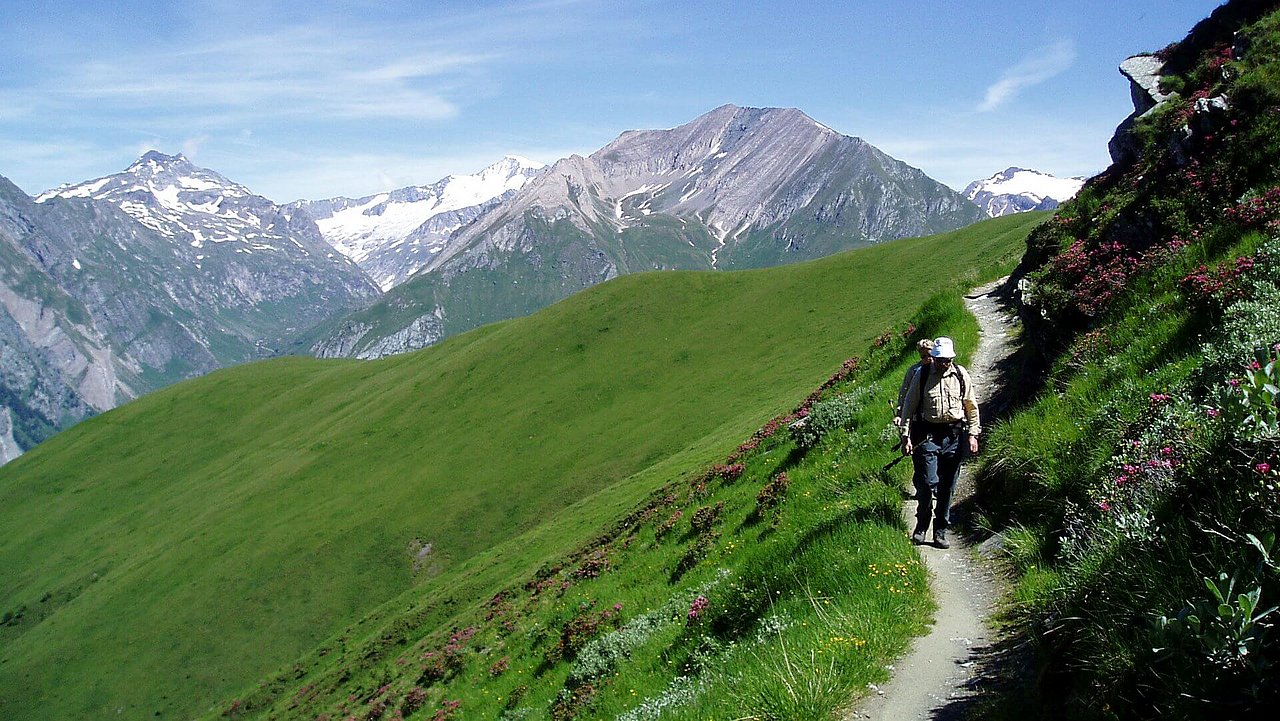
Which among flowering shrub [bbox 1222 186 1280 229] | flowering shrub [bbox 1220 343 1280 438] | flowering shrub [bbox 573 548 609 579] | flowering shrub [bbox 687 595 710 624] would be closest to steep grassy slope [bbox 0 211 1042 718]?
flowering shrub [bbox 573 548 609 579]

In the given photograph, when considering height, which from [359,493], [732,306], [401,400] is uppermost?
[732,306]

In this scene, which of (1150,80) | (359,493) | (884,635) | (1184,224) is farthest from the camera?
(359,493)

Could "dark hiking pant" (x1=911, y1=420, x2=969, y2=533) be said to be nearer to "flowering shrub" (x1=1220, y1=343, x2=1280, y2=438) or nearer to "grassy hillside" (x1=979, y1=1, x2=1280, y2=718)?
"grassy hillside" (x1=979, y1=1, x2=1280, y2=718)

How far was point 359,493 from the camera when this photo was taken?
109562mm

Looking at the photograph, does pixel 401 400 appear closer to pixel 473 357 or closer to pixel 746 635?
pixel 473 357

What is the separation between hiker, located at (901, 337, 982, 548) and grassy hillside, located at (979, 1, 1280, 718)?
0.97 m

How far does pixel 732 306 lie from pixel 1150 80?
303 ft

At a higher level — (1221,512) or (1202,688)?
(1221,512)

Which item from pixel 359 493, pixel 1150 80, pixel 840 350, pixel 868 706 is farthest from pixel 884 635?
pixel 359 493

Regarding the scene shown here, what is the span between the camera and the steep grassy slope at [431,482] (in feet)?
274

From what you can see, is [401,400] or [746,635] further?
[401,400]

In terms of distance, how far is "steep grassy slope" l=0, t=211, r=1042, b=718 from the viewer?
83.4m

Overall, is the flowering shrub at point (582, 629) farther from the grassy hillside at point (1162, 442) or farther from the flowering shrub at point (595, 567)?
the grassy hillside at point (1162, 442)

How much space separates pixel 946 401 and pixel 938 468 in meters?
1.19
